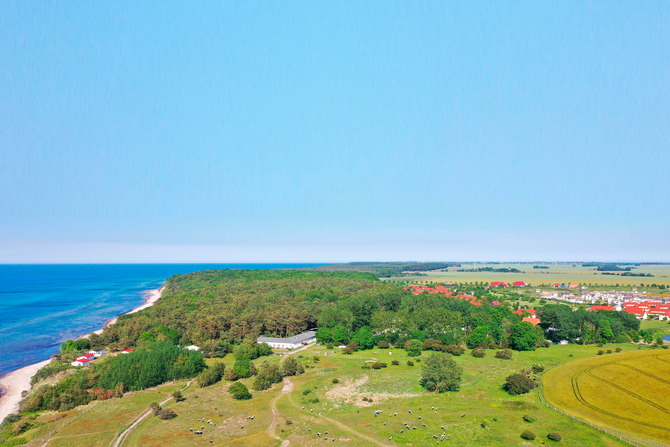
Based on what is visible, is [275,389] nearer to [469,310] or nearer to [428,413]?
[428,413]

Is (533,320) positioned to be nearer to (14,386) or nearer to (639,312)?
(639,312)

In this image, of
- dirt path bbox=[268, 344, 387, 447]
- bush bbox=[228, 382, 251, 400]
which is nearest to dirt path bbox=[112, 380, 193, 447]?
bush bbox=[228, 382, 251, 400]

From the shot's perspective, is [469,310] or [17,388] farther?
[469,310]

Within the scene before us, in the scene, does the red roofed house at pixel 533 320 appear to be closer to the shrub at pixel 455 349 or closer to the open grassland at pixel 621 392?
the open grassland at pixel 621 392

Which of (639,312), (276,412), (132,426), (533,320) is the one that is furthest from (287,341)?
(639,312)

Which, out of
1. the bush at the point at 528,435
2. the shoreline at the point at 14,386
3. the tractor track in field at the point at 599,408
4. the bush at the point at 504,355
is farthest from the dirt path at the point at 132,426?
the bush at the point at 504,355

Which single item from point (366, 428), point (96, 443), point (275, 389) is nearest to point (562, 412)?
point (366, 428)
